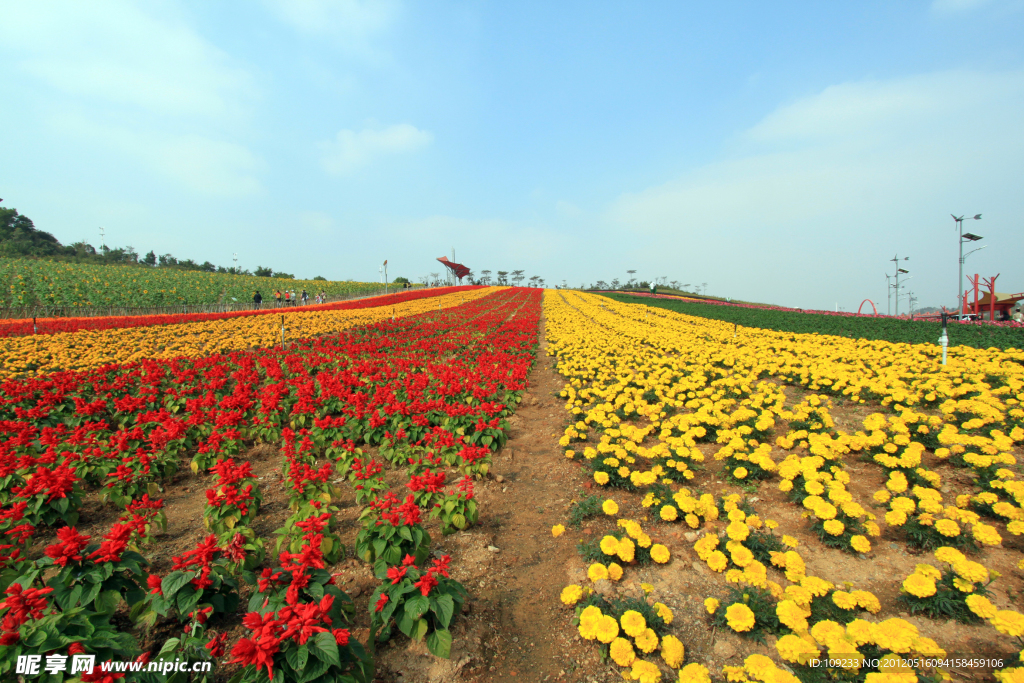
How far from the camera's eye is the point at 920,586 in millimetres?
2963

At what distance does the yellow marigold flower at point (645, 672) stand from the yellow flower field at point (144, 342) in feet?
50.5

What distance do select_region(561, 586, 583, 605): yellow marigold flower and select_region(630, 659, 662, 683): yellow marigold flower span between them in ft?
2.40

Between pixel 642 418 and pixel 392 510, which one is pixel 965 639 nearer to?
pixel 392 510

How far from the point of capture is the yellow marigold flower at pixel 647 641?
2.79m

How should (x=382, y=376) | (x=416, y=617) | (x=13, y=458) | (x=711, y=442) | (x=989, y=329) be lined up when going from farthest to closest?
(x=989, y=329) → (x=382, y=376) → (x=711, y=442) → (x=13, y=458) → (x=416, y=617)

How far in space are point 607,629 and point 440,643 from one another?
1232mm

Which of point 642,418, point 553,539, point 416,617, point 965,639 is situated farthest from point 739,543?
point 642,418

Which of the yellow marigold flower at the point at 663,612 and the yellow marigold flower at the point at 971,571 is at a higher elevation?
the yellow marigold flower at the point at 971,571

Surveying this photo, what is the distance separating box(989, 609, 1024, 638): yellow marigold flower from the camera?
8.25ft

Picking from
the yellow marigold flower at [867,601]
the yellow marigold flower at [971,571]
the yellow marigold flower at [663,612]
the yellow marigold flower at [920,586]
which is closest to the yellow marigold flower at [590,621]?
the yellow marigold flower at [663,612]

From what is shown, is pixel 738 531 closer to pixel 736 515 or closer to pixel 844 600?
pixel 736 515

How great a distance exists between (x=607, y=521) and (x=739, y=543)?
150 cm

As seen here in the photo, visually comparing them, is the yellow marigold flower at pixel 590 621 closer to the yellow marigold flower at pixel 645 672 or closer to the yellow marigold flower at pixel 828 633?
the yellow marigold flower at pixel 645 672

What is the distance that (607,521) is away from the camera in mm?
4875
